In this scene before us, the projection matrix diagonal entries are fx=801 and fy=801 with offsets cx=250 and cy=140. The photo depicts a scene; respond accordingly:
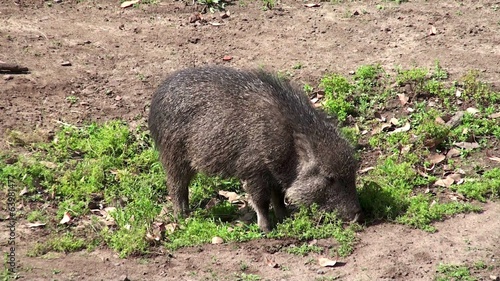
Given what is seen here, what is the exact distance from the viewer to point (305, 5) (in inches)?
396

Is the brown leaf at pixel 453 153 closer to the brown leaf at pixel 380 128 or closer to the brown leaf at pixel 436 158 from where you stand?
the brown leaf at pixel 436 158

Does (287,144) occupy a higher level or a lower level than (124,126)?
higher

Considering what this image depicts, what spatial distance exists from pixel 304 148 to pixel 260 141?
0.37 meters

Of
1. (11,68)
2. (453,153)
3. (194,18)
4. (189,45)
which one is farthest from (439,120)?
(11,68)

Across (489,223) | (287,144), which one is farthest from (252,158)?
(489,223)

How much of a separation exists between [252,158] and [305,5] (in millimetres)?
4025

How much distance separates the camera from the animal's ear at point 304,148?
257 inches

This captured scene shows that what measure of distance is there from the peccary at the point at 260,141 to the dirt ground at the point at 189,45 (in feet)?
1.97

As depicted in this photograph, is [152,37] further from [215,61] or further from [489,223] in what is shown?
[489,223]

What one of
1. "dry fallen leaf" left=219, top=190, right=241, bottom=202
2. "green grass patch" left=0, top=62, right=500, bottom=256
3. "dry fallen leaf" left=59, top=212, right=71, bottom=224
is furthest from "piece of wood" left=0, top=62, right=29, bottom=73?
"dry fallen leaf" left=219, top=190, right=241, bottom=202

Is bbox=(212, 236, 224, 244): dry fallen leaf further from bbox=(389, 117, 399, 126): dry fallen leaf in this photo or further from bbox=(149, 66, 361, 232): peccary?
bbox=(389, 117, 399, 126): dry fallen leaf

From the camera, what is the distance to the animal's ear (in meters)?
6.53

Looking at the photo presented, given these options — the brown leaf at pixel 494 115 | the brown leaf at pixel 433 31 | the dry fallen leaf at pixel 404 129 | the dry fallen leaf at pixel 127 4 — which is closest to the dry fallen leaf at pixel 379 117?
the dry fallen leaf at pixel 404 129

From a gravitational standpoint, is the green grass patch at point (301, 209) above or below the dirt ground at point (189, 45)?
below
